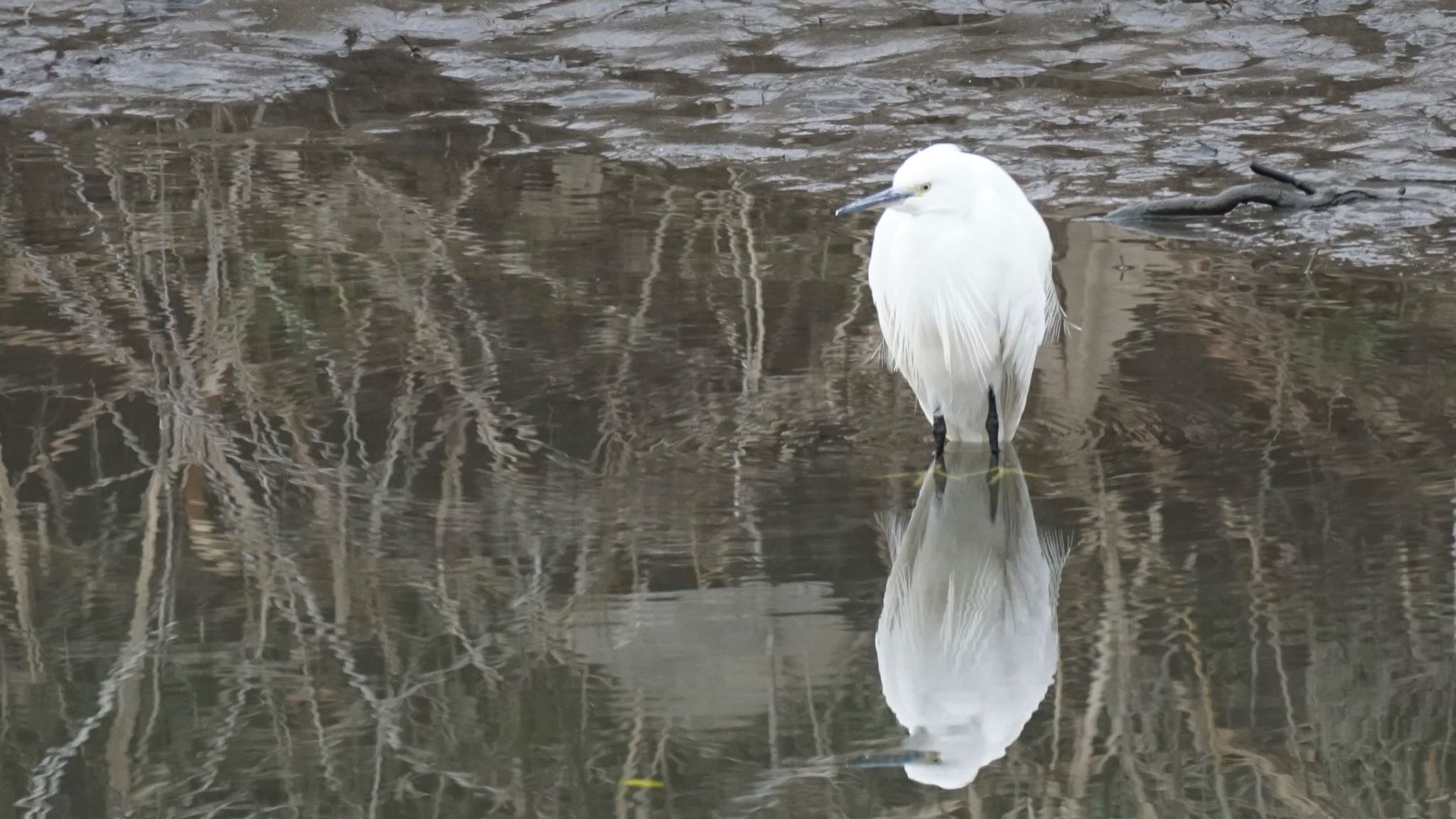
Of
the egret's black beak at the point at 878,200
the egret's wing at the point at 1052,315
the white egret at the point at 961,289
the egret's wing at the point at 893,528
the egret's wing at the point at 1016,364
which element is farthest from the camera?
the egret's wing at the point at 1052,315

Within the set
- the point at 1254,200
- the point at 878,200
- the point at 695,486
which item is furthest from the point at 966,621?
the point at 1254,200

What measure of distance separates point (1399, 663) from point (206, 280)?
3.29m

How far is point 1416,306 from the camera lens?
4.40 m

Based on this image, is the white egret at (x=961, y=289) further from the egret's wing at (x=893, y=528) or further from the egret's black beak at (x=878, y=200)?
the egret's wing at (x=893, y=528)

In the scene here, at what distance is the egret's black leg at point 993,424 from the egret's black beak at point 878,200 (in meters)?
0.52

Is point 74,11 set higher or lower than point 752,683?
higher

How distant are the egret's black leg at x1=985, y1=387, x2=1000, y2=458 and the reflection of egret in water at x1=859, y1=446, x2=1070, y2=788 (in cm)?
6

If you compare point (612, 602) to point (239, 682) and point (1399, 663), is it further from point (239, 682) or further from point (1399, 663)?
point (1399, 663)

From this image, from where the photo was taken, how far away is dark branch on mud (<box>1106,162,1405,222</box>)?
5.18 meters

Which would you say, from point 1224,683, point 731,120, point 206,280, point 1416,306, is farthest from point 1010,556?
point 731,120

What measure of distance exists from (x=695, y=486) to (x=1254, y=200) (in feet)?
8.28

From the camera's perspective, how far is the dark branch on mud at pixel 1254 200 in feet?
17.0

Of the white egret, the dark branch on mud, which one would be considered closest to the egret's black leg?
the white egret

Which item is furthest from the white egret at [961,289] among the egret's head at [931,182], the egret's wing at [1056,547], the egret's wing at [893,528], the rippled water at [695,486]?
the egret's wing at [1056,547]
